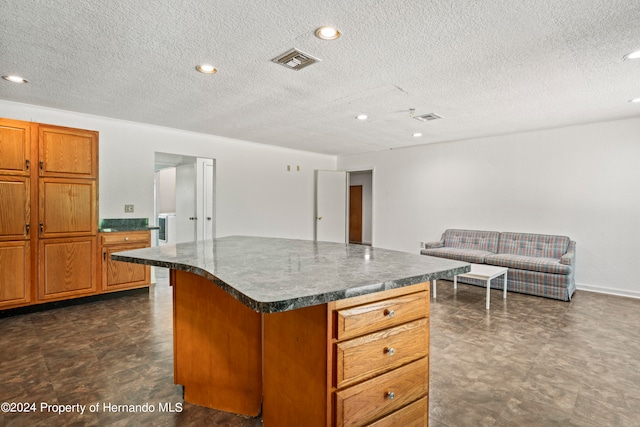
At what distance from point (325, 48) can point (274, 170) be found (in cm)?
411

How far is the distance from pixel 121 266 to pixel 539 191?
5867mm

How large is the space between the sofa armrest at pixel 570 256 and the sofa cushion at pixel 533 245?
57 millimetres

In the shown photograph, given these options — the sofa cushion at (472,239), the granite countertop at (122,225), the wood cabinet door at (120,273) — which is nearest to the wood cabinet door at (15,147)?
the granite countertop at (122,225)

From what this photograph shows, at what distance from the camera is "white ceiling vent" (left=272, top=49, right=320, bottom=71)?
234cm

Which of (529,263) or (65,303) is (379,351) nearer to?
(529,263)

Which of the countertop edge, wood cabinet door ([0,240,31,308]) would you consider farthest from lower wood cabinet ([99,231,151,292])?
the countertop edge

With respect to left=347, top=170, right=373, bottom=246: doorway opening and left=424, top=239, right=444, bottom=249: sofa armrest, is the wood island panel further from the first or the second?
left=347, top=170, right=373, bottom=246: doorway opening

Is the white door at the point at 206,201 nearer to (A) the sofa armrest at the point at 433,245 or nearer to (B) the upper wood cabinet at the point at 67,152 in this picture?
(B) the upper wood cabinet at the point at 67,152

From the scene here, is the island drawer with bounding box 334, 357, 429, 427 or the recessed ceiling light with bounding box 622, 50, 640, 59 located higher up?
the recessed ceiling light with bounding box 622, 50, 640, 59

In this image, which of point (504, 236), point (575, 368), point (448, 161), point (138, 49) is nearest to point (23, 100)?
point (138, 49)

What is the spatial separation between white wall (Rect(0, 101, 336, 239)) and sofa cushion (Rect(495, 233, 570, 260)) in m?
3.64

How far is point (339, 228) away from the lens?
746 cm

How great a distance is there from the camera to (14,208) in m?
3.31

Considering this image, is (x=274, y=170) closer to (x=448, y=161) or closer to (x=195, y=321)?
(x=448, y=161)
